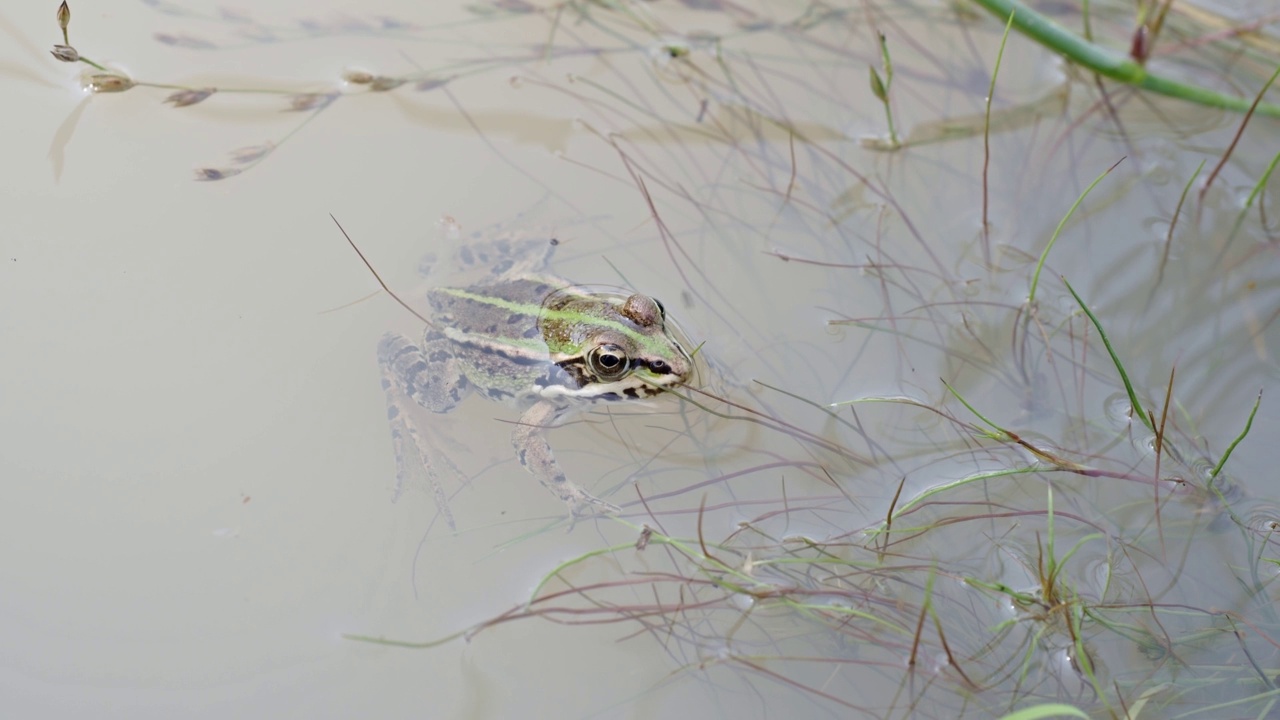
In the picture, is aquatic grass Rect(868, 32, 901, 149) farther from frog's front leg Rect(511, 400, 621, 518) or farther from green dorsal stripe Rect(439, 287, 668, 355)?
frog's front leg Rect(511, 400, 621, 518)

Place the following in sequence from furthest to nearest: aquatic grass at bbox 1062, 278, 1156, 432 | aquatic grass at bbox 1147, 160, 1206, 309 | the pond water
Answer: aquatic grass at bbox 1147, 160, 1206, 309, the pond water, aquatic grass at bbox 1062, 278, 1156, 432

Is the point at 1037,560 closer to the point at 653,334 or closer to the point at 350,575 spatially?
the point at 653,334

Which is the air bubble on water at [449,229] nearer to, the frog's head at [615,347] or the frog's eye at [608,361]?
the frog's head at [615,347]

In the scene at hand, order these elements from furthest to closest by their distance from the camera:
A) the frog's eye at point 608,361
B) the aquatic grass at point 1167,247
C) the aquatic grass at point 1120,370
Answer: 1. the aquatic grass at point 1167,247
2. the frog's eye at point 608,361
3. the aquatic grass at point 1120,370

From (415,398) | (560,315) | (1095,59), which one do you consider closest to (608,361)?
(560,315)

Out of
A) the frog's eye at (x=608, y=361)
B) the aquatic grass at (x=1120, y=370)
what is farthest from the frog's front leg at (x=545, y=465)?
the aquatic grass at (x=1120, y=370)

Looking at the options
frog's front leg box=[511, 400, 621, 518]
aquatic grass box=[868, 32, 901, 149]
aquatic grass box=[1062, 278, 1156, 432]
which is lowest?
frog's front leg box=[511, 400, 621, 518]

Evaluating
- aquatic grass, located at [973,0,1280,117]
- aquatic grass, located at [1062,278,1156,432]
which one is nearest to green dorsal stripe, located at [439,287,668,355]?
aquatic grass, located at [1062,278,1156,432]

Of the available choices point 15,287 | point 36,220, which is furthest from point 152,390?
point 36,220

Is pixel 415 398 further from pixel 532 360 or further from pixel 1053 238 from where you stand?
pixel 1053 238
